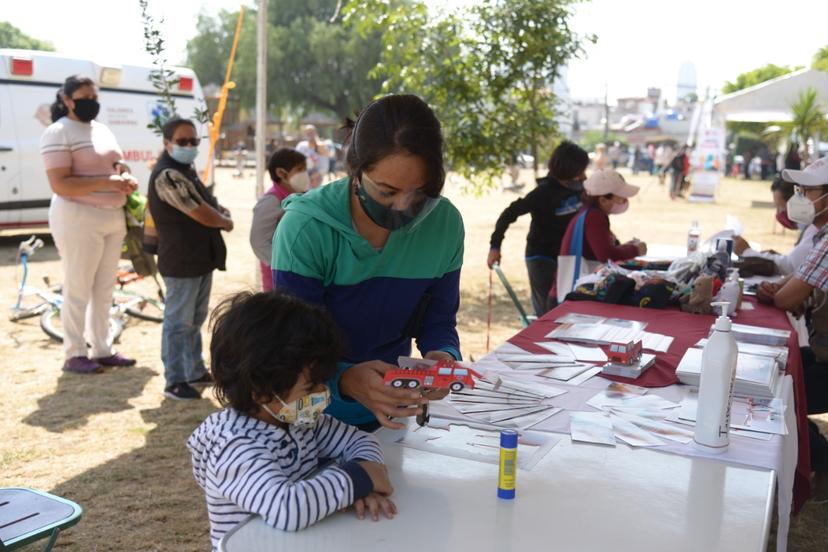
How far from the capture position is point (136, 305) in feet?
22.0

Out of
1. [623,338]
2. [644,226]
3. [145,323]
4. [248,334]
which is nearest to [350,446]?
[248,334]

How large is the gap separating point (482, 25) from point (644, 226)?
27.6 ft

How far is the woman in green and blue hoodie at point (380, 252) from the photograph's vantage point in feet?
5.55

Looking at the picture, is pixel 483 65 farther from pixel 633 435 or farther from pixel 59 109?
pixel 633 435

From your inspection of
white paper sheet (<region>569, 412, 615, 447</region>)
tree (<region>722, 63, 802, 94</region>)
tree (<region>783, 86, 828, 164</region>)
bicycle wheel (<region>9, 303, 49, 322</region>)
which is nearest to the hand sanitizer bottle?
white paper sheet (<region>569, 412, 615, 447</region>)

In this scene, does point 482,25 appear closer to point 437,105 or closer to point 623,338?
point 437,105

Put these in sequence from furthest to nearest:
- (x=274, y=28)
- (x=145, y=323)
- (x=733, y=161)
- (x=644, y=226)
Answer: (x=733, y=161) → (x=274, y=28) → (x=644, y=226) → (x=145, y=323)

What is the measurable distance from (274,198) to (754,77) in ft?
174

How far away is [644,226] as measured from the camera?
14.5 meters

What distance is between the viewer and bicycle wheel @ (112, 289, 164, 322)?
660 centimetres

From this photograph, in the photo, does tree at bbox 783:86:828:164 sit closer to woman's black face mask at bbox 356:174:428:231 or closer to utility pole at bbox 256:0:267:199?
utility pole at bbox 256:0:267:199

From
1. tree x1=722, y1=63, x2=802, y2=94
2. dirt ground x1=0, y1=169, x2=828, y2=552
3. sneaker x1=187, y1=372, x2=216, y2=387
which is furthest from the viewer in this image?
tree x1=722, y1=63, x2=802, y2=94

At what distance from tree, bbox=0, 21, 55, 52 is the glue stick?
42.8 meters

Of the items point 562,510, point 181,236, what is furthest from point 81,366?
point 562,510
